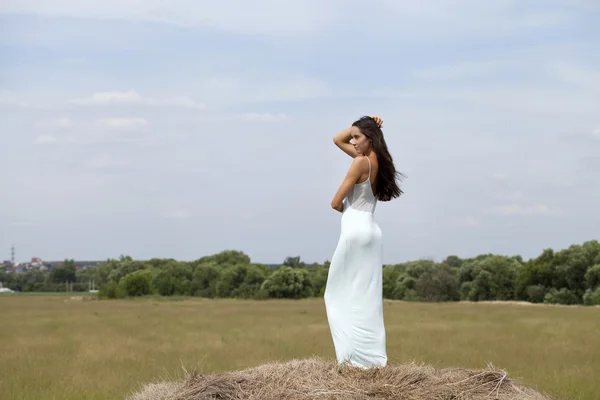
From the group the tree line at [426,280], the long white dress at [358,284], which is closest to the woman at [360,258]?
the long white dress at [358,284]

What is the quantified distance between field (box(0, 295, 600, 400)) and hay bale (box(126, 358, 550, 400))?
1.05m

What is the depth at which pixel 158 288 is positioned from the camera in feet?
214

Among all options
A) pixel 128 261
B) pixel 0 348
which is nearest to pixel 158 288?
pixel 128 261

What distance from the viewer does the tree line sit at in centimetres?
5919

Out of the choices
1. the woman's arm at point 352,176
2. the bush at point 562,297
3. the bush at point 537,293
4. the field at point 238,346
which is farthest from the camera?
the bush at point 537,293

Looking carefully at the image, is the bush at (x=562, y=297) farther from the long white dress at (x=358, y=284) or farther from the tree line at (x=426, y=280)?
the long white dress at (x=358, y=284)

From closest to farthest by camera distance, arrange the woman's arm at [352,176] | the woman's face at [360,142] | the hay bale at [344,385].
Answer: the hay bale at [344,385] → the woman's arm at [352,176] → the woman's face at [360,142]

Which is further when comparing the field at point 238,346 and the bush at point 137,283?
the bush at point 137,283

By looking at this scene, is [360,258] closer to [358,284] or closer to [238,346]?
[358,284]

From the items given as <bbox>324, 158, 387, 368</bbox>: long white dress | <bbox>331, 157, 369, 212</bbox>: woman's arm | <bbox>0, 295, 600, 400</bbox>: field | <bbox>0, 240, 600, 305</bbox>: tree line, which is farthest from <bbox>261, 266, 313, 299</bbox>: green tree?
<bbox>331, 157, 369, 212</bbox>: woman's arm

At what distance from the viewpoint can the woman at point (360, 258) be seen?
904 centimetres

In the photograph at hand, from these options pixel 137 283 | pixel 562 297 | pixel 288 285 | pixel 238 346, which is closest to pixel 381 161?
pixel 238 346

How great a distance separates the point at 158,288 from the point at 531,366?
5273 centimetres

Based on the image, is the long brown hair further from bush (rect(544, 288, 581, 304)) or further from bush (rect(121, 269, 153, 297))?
bush (rect(121, 269, 153, 297))
